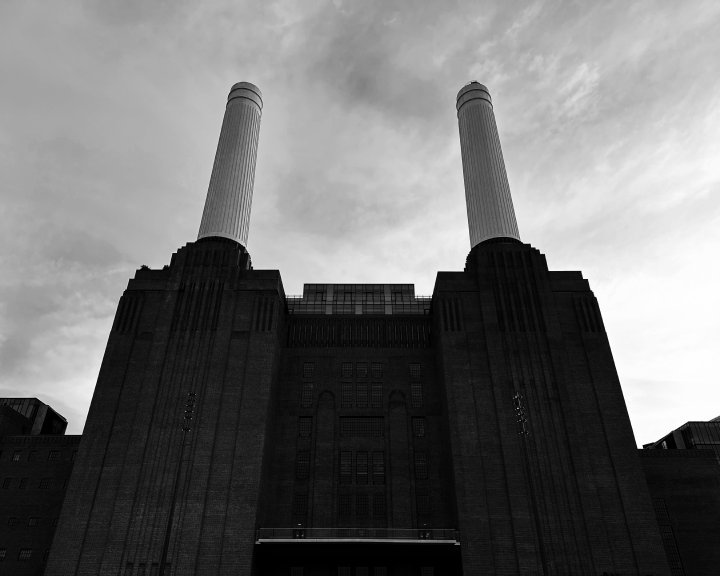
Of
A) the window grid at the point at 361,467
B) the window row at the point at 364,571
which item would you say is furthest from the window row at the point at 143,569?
the window grid at the point at 361,467

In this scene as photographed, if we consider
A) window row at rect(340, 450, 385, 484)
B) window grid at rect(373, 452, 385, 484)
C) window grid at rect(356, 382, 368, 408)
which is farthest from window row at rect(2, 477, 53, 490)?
window grid at rect(373, 452, 385, 484)

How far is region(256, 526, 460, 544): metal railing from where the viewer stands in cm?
Result: 4950

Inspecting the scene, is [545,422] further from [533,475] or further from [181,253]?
[181,253]

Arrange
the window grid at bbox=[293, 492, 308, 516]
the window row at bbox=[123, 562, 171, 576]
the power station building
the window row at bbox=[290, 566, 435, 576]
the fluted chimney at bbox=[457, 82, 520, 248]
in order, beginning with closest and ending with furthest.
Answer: the window row at bbox=[123, 562, 171, 576]
the power station building
the window row at bbox=[290, 566, 435, 576]
the window grid at bbox=[293, 492, 308, 516]
the fluted chimney at bbox=[457, 82, 520, 248]

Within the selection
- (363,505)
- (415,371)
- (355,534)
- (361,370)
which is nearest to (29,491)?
(355,534)

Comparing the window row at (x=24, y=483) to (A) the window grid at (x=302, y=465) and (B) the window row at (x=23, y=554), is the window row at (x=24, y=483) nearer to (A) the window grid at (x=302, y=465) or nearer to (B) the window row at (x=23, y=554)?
(B) the window row at (x=23, y=554)

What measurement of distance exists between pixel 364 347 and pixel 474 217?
A: 69.7ft

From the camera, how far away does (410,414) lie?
59.7m

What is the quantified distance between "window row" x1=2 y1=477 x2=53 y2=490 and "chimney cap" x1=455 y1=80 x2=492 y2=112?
68.7 metres

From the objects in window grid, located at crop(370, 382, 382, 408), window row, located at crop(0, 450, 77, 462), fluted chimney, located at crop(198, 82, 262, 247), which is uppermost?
fluted chimney, located at crop(198, 82, 262, 247)

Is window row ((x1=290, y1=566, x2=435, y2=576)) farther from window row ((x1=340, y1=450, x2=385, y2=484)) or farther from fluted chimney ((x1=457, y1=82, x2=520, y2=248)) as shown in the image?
fluted chimney ((x1=457, y1=82, x2=520, y2=248))

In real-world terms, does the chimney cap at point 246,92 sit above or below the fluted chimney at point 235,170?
above

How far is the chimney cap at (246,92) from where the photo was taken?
7875 centimetres

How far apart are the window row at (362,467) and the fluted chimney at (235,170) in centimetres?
2767
